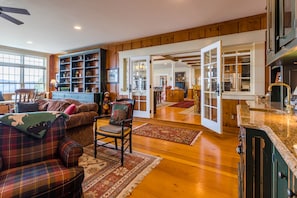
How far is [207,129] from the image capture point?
4219 mm

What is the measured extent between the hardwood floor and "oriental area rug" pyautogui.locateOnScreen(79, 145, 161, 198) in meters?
0.12

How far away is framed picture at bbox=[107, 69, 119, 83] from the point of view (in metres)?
6.03

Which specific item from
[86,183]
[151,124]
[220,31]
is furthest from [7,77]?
[220,31]

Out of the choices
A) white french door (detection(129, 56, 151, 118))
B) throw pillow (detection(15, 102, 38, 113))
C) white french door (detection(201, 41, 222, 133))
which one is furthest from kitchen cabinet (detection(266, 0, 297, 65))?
throw pillow (detection(15, 102, 38, 113))

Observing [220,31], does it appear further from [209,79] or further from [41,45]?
[41,45]

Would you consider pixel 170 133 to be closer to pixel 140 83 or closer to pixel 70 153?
pixel 140 83

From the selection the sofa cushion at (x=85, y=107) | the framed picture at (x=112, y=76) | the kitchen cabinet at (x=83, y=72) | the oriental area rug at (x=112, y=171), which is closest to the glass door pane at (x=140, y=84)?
the framed picture at (x=112, y=76)

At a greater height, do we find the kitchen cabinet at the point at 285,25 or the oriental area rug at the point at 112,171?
the kitchen cabinet at the point at 285,25

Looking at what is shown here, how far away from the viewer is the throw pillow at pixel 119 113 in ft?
9.52

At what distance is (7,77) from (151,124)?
20.6 ft

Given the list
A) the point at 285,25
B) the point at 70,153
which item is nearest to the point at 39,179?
the point at 70,153

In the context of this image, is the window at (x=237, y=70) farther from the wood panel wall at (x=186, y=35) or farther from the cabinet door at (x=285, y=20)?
the cabinet door at (x=285, y=20)

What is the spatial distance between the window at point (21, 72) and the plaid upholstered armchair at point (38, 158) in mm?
6789

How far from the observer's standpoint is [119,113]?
2.94 metres
